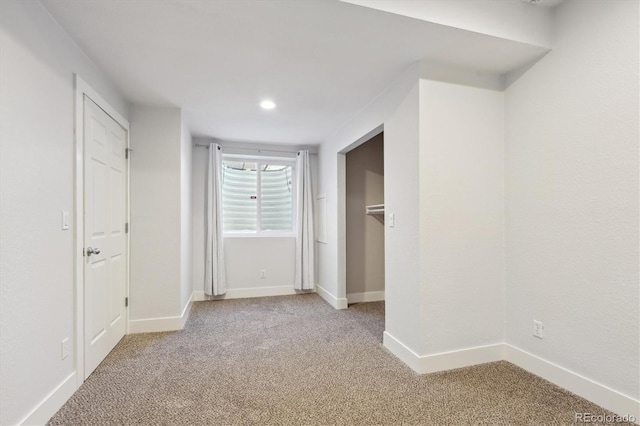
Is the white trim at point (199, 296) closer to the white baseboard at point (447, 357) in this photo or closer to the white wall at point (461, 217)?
the white baseboard at point (447, 357)

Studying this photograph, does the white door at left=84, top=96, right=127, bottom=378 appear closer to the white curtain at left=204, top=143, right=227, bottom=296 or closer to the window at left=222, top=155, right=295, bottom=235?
the white curtain at left=204, top=143, right=227, bottom=296

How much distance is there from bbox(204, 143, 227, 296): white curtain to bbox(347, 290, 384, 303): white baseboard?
1.82 metres

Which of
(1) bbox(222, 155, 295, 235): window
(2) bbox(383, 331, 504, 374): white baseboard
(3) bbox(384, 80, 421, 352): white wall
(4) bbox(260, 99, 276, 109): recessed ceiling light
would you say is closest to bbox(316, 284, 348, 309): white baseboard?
(1) bbox(222, 155, 295, 235): window

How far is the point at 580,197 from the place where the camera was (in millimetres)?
1942

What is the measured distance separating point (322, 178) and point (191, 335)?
8.82 ft

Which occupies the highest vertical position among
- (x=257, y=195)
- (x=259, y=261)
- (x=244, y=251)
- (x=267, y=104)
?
(x=267, y=104)

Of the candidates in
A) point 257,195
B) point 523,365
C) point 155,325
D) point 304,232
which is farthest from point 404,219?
point 257,195

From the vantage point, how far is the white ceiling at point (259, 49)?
1.76m

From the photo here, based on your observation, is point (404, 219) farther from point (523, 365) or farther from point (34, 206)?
point (34, 206)

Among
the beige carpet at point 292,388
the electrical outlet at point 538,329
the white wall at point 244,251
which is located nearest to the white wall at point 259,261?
the white wall at point 244,251

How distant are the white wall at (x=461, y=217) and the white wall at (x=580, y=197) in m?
0.13

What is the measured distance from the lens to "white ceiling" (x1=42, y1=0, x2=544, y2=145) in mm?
1763

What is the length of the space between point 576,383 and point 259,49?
3.06m

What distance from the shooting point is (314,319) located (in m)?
3.53
